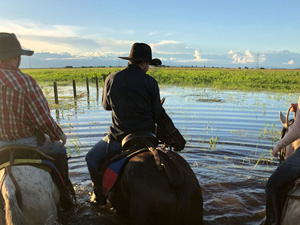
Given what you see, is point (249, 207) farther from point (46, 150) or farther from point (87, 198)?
point (46, 150)

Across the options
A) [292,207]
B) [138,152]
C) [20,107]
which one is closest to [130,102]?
[138,152]

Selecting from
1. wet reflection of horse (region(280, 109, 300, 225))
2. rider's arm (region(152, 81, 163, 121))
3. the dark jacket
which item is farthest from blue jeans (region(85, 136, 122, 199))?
wet reflection of horse (region(280, 109, 300, 225))

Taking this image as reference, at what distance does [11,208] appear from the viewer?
317cm

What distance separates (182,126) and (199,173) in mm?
5205

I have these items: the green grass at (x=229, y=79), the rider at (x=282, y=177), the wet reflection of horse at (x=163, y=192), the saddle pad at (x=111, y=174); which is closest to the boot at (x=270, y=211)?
the rider at (x=282, y=177)

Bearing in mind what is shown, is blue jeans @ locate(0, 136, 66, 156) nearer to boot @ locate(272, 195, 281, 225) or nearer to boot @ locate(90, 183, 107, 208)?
boot @ locate(90, 183, 107, 208)

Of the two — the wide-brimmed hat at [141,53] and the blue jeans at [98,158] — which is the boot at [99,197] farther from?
the wide-brimmed hat at [141,53]

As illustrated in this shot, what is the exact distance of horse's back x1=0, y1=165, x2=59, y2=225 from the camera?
3.22 metres

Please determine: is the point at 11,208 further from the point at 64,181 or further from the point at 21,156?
the point at 64,181

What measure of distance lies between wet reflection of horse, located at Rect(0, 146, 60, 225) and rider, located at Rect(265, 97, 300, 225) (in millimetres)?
2744

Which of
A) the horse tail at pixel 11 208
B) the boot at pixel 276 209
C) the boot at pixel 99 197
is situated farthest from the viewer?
the boot at pixel 99 197

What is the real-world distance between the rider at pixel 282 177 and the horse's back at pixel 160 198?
2.92 ft

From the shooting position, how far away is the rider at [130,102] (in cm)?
444

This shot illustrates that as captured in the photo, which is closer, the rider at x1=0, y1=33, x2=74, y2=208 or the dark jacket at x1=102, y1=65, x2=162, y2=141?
the rider at x1=0, y1=33, x2=74, y2=208
